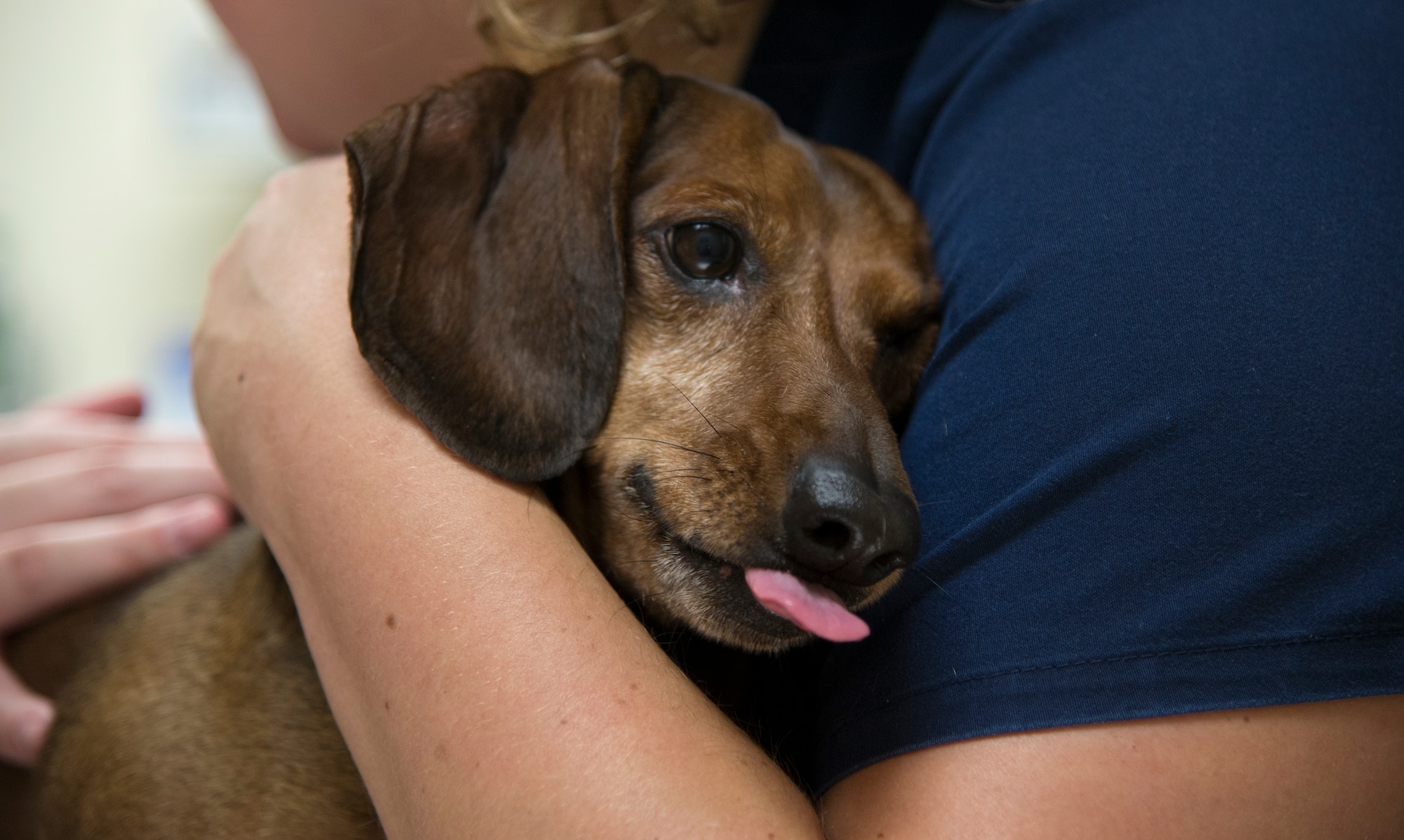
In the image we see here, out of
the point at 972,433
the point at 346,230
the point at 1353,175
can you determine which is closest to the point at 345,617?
the point at 346,230

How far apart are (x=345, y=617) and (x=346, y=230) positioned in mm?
488

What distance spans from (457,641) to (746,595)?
0.30 meters

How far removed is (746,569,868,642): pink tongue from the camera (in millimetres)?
850

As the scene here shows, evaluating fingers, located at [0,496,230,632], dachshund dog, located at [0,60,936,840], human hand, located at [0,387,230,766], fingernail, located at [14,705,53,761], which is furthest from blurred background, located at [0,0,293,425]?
dachshund dog, located at [0,60,936,840]

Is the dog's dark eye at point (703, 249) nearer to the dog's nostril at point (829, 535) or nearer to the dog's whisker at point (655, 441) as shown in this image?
the dog's whisker at point (655, 441)

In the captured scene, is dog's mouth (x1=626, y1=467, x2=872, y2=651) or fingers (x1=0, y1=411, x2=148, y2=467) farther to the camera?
fingers (x1=0, y1=411, x2=148, y2=467)

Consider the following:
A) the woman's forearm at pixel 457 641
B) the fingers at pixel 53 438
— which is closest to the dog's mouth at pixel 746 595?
the woman's forearm at pixel 457 641

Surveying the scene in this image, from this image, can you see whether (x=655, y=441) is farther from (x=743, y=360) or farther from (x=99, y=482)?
(x=99, y=482)

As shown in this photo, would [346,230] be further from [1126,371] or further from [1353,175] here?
[1353,175]

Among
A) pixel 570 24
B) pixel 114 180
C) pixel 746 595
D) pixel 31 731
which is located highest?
pixel 570 24

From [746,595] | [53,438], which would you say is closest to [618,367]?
[746,595]

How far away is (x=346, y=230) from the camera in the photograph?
3.70 feet

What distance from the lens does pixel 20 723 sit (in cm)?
146

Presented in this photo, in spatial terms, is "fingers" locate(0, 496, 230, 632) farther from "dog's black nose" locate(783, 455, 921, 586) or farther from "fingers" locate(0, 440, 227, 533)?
"dog's black nose" locate(783, 455, 921, 586)
